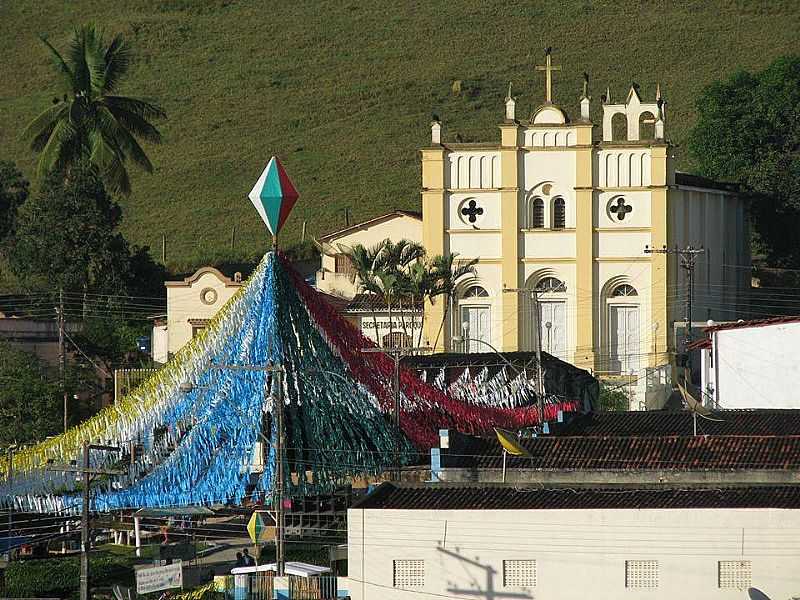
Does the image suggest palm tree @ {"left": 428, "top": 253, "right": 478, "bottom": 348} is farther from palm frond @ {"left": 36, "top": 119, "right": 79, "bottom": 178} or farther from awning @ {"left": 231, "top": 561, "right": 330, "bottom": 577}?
awning @ {"left": 231, "top": 561, "right": 330, "bottom": 577}

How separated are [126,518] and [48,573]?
8810 mm

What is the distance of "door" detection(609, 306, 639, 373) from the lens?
83000 mm

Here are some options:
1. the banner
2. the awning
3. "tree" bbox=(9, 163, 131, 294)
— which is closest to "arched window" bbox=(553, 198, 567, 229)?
"tree" bbox=(9, 163, 131, 294)

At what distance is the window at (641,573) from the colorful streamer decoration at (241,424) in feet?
26.5

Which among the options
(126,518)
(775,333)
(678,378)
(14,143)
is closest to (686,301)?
(678,378)

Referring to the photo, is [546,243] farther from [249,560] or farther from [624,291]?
[249,560]

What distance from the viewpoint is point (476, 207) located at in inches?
3403

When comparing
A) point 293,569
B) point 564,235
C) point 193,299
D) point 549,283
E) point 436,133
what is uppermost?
point 436,133

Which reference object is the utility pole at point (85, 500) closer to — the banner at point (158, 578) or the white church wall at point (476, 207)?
the banner at point (158, 578)

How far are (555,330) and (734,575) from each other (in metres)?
45.0

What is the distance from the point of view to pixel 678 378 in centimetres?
8044

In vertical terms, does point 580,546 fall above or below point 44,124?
below

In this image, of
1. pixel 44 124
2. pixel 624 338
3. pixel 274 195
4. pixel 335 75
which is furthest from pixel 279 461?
pixel 335 75

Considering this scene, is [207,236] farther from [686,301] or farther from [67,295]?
[686,301]
